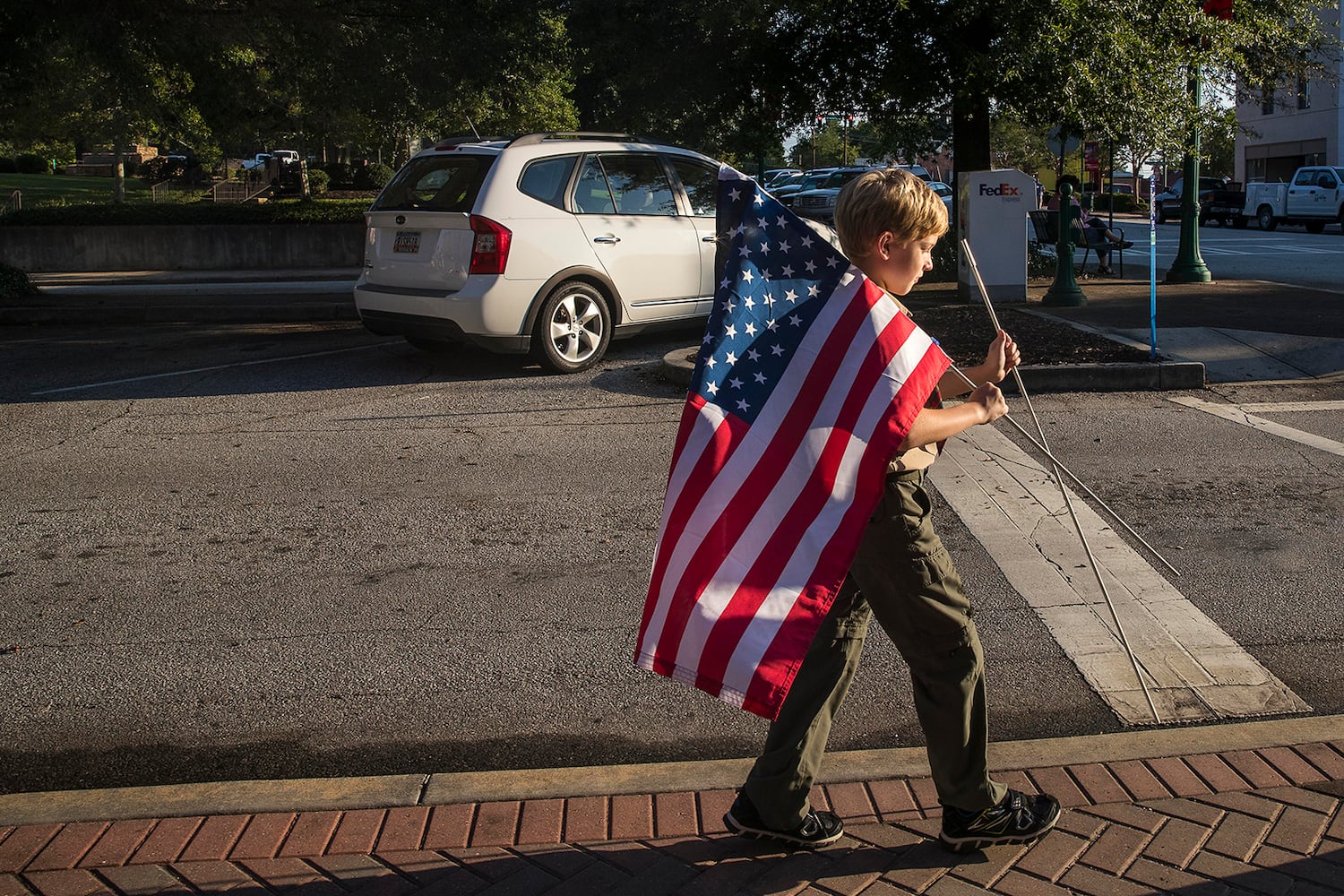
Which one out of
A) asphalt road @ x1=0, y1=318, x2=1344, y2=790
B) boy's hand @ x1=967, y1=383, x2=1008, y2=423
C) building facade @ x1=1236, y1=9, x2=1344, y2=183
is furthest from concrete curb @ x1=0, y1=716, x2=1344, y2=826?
building facade @ x1=1236, y1=9, x2=1344, y2=183

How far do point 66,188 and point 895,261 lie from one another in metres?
50.9

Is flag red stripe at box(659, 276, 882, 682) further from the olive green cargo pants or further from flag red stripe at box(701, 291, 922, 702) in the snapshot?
the olive green cargo pants

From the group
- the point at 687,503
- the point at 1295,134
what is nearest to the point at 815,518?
the point at 687,503

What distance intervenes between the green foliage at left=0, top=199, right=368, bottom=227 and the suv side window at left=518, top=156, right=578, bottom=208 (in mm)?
12955

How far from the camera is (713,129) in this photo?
17.4 m

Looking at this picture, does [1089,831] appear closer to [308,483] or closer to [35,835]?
[35,835]

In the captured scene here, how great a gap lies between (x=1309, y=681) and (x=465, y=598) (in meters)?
3.12

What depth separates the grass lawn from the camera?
3888 cm

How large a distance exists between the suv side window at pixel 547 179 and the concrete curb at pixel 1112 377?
1.71m

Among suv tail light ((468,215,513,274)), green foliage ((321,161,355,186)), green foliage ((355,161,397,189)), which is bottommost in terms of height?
suv tail light ((468,215,513,274))

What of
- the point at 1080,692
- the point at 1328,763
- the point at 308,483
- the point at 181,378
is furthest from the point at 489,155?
the point at 1328,763

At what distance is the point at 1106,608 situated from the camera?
4926 millimetres

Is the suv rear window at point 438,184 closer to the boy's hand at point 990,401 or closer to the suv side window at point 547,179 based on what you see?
the suv side window at point 547,179

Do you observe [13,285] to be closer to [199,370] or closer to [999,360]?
[199,370]
